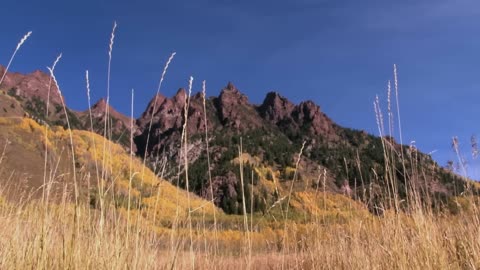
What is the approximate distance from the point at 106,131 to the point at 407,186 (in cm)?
281

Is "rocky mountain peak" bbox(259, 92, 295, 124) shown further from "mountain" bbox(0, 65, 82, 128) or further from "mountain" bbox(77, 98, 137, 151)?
"mountain" bbox(77, 98, 137, 151)

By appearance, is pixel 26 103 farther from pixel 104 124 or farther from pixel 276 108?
pixel 104 124

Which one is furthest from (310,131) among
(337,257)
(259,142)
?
(337,257)

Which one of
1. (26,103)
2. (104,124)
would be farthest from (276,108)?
(104,124)

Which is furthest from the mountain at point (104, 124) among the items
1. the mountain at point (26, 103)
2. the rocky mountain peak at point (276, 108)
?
the rocky mountain peak at point (276, 108)

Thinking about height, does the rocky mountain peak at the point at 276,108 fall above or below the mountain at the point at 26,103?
above

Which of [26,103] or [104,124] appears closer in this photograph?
[104,124]

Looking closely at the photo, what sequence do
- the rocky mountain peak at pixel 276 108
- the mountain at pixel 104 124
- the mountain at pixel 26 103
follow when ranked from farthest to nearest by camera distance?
the rocky mountain peak at pixel 276 108
the mountain at pixel 26 103
the mountain at pixel 104 124

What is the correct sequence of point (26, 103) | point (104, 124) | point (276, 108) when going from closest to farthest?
1. point (104, 124)
2. point (26, 103)
3. point (276, 108)

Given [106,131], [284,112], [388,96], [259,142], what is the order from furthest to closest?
[284,112] → [259,142] → [388,96] → [106,131]

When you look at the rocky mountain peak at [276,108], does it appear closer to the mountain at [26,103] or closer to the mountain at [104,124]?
the mountain at [26,103]

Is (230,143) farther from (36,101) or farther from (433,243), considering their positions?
(433,243)

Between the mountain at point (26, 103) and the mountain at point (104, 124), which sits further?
the mountain at point (26, 103)

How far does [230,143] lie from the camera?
95688 millimetres
